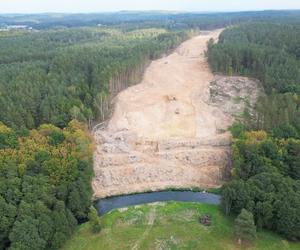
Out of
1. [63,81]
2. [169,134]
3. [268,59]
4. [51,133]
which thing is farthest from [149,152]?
[268,59]

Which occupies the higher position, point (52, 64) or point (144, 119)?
point (52, 64)

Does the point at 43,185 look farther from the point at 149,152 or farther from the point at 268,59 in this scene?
the point at 268,59

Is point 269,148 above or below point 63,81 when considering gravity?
below

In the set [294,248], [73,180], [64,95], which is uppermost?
[64,95]

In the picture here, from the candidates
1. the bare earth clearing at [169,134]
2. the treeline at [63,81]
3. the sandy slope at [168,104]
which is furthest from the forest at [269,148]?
the treeline at [63,81]

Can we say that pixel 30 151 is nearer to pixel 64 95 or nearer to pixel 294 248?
pixel 64 95

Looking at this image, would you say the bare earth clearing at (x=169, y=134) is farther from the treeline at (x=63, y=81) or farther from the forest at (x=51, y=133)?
the treeline at (x=63, y=81)

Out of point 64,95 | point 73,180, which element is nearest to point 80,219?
point 73,180
